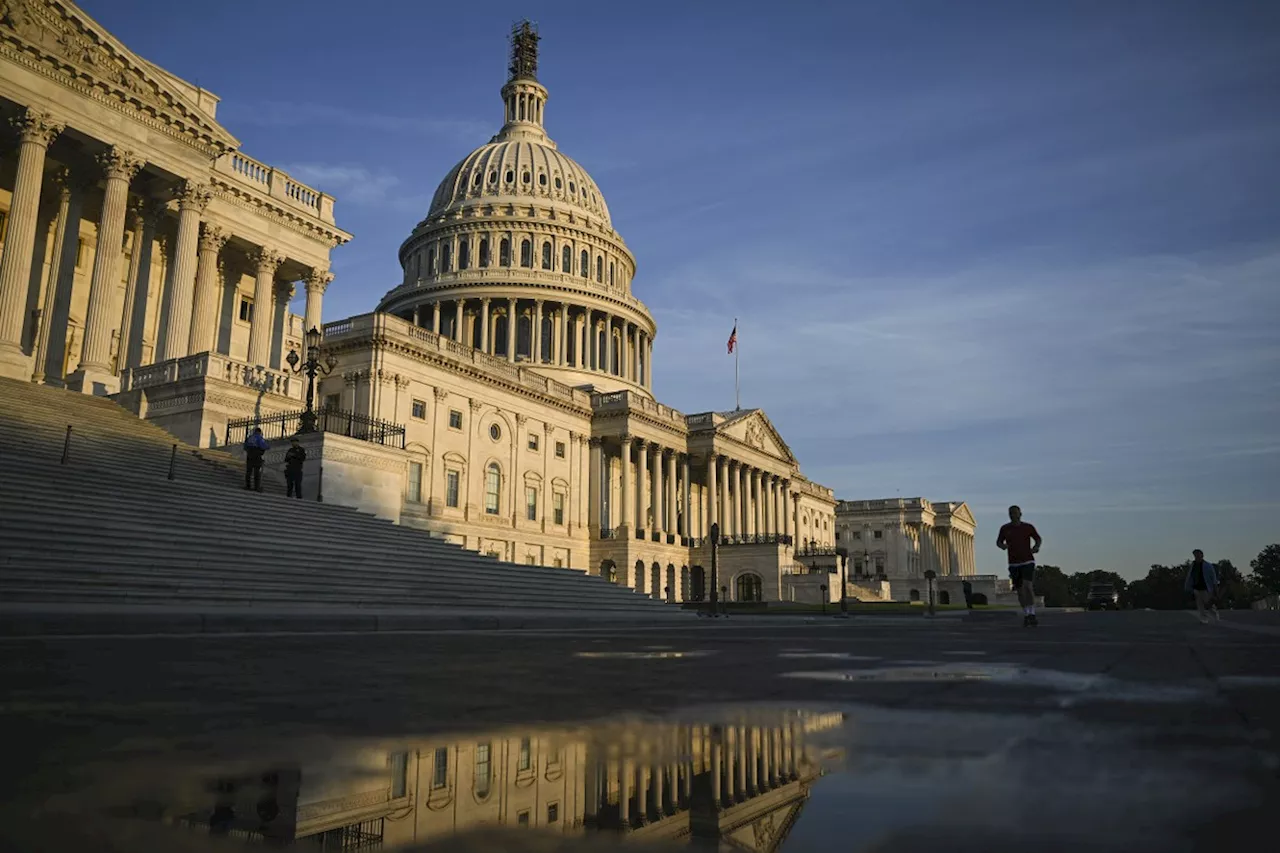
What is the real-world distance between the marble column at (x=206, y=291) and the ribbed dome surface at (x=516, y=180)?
54.4 metres

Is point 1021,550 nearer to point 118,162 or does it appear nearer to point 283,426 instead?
point 283,426

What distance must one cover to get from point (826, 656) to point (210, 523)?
16750 mm

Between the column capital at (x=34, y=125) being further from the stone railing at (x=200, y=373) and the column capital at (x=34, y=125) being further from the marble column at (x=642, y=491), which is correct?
the marble column at (x=642, y=491)

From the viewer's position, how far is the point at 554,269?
297ft

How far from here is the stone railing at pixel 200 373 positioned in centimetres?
3347

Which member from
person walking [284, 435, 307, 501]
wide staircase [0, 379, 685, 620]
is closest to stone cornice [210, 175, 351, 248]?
wide staircase [0, 379, 685, 620]

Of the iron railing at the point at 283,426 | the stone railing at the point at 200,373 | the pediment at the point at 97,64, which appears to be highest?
the pediment at the point at 97,64

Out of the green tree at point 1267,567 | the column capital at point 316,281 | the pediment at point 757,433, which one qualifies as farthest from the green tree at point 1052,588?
the column capital at point 316,281

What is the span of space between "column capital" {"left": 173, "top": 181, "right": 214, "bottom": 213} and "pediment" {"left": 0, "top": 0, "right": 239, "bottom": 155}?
1.84 m

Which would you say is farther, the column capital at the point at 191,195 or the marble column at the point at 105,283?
the column capital at the point at 191,195

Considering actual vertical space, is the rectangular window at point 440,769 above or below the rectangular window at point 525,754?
above

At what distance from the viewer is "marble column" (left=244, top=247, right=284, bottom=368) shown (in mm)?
42000

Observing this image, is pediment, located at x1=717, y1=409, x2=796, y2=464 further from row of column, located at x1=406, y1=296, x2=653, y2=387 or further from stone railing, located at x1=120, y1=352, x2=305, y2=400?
stone railing, located at x1=120, y1=352, x2=305, y2=400

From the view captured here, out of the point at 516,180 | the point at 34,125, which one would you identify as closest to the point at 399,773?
the point at 34,125
